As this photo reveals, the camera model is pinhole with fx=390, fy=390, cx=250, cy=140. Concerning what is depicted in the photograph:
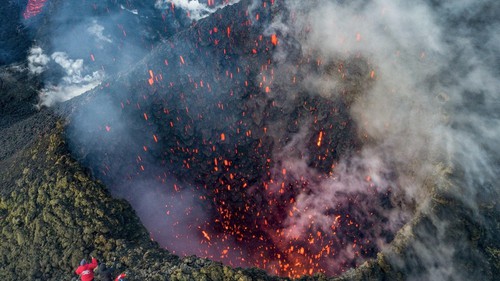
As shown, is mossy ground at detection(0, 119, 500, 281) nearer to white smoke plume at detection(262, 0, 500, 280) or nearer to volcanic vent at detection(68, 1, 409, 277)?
white smoke plume at detection(262, 0, 500, 280)

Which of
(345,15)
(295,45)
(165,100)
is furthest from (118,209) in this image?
(345,15)

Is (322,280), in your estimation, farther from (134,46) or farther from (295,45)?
(134,46)

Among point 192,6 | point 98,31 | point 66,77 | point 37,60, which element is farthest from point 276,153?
point 37,60

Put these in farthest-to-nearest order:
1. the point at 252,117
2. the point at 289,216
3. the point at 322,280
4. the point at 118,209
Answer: the point at 289,216 < the point at 252,117 < the point at 118,209 < the point at 322,280

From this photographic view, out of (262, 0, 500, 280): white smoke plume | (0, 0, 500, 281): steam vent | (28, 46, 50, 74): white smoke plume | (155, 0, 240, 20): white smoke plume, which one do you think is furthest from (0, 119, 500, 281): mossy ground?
(155, 0, 240, 20): white smoke plume

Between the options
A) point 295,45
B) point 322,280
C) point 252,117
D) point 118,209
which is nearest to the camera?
point 322,280

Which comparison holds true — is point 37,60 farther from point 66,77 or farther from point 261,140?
point 261,140
